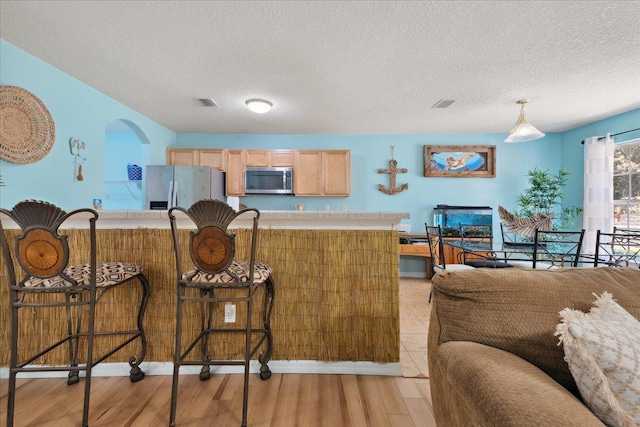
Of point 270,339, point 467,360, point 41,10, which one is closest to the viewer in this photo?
point 467,360

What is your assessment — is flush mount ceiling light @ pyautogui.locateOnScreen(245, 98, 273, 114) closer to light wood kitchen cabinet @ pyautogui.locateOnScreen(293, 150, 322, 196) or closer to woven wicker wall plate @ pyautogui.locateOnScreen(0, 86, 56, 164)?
light wood kitchen cabinet @ pyautogui.locateOnScreen(293, 150, 322, 196)

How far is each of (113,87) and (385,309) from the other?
3.46m

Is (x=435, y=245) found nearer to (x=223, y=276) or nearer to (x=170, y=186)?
(x=223, y=276)

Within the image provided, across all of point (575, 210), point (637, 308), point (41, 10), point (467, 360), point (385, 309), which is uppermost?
point (41, 10)

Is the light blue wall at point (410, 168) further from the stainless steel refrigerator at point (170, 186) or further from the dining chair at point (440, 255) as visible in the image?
the dining chair at point (440, 255)

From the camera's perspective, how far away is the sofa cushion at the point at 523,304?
33.1 inches

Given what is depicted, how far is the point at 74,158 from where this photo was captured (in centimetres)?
278

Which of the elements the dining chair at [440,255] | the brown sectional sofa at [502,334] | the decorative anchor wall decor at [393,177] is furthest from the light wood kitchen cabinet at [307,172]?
the brown sectional sofa at [502,334]

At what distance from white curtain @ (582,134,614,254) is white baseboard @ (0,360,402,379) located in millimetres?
4030

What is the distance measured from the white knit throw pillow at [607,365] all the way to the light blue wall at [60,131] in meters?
3.48

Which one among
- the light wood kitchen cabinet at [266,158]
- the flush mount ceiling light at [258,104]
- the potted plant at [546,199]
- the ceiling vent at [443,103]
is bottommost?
the potted plant at [546,199]

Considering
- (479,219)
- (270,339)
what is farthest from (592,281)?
(479,219)

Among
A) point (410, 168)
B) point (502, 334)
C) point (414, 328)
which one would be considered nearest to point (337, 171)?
point (410, 168)

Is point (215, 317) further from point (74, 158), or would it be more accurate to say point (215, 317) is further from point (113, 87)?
point (113, 87)
